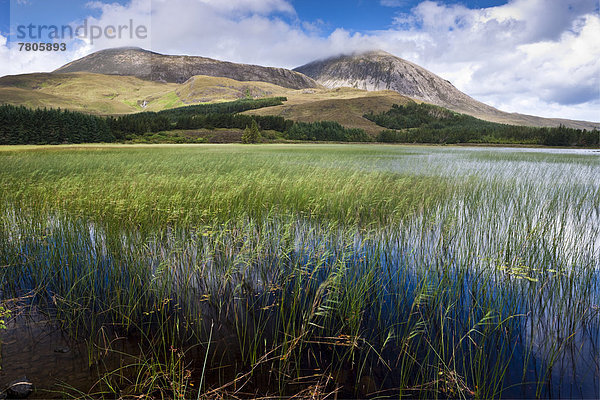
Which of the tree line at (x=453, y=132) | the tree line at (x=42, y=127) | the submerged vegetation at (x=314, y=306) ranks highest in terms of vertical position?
the tree line at (x=453, y=132)

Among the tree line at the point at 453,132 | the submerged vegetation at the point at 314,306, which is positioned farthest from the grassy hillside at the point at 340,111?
the submerged vegetation at the point at 314,306

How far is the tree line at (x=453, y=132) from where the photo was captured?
217 ft

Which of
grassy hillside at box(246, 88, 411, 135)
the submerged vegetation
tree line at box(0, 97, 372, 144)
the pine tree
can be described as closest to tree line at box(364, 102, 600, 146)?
grassy hillside at box(246, 88, 411, 135)

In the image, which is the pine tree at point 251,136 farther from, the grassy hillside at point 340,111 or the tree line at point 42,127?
the grassy hillside at point 340,111

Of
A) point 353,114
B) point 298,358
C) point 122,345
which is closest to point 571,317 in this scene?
point 298,358

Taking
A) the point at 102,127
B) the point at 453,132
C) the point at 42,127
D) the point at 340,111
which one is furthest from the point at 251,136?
the point at 340,111

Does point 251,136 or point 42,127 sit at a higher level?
point 251,136

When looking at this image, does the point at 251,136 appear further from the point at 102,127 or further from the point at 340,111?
the point at 340,111

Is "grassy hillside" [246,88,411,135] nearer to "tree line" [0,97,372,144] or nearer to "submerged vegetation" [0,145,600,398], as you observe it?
"tree line" [0,97,372,144]

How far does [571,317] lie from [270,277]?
363 cm

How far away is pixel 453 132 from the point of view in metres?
99.7

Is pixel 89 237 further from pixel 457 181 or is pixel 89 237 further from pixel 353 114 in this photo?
pixel 353 114

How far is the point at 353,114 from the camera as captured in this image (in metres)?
164

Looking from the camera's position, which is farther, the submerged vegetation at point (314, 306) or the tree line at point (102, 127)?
the tree line at point (102, 127)
